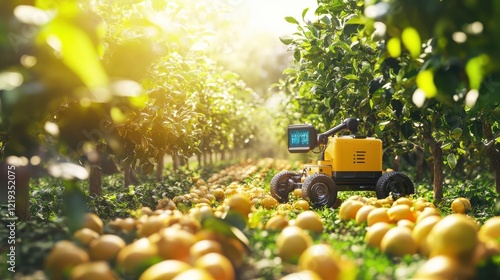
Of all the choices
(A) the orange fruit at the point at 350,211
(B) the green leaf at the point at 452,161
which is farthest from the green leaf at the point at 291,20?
(A) the orange fruit at the point at 350,211

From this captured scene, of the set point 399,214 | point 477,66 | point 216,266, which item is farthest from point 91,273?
point 399,214

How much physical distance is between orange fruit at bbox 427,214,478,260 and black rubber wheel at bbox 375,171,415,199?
3921 millimetres

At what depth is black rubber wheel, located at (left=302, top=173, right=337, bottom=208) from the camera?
6.59 metres

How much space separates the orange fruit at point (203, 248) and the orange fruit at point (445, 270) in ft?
3.45

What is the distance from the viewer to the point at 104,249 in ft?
9.81

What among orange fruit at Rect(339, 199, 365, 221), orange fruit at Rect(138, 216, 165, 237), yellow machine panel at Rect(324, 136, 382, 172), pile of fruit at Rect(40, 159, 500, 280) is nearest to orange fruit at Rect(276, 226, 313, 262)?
pile of fruit at Rect(40, 159, 500, 280)

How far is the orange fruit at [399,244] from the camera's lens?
3.23m

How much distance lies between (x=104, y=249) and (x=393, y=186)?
4832mm

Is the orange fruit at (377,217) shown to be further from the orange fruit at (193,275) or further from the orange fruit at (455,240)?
the orange fruit at (193,275)

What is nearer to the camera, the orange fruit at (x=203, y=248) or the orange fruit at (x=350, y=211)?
the orange fruit at (x=203, y=248)

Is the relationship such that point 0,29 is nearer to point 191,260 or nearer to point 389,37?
point 191,260

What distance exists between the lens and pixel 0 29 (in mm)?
2129

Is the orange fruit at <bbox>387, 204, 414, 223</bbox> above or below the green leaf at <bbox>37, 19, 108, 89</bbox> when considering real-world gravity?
below

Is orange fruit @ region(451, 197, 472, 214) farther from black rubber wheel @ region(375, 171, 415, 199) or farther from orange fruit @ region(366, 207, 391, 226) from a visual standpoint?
orange fruit @ region(366, 207, 391, 226)
